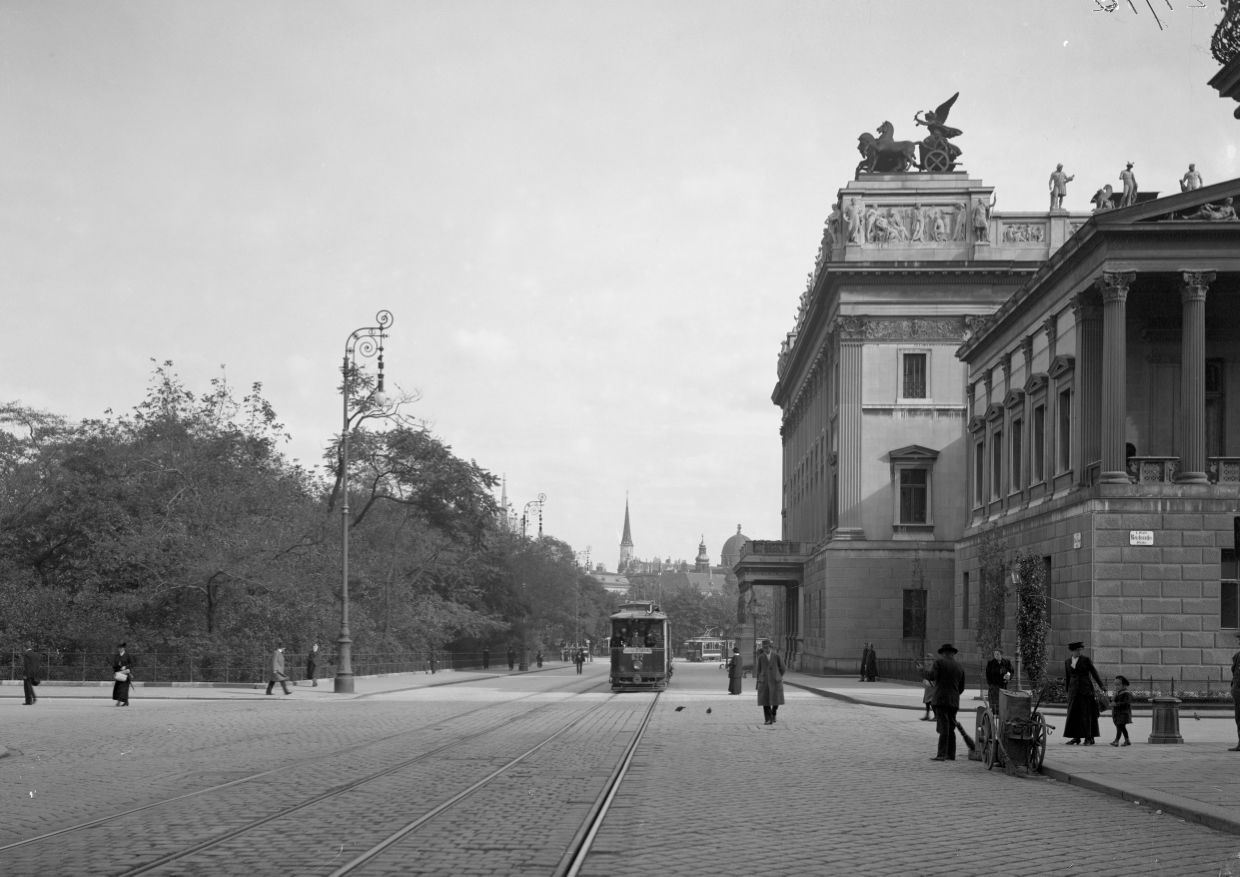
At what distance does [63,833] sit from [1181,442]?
34.0 meters

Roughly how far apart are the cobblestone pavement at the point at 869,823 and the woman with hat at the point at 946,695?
440 millimetres

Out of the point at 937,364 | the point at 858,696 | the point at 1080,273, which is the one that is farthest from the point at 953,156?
the point at 858,696

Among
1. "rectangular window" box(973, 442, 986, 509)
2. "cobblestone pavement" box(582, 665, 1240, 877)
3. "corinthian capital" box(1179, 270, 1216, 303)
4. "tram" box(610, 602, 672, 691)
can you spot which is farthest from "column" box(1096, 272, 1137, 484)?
"tram" box(610, 602, 672, 691)

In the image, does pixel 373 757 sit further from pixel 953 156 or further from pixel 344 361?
pixel 953 156

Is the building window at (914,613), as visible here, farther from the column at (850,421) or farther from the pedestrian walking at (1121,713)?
the pedestrian walking at (1121,713)

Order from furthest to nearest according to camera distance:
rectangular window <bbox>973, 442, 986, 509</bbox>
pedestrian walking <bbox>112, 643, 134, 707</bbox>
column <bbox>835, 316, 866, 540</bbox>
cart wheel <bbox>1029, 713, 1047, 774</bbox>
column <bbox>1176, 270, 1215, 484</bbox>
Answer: column <bbox>835, 316, 866, 540</bbox> < rectangular window <bbox>973, 442, 986, 509</bbox> < column <bbox>1176, 270, 1215, 484</bbox> < pedestrian walking <bbox>112, 643, 134, 707</bbox> < cart wheel <bbox>1029, 713, 1047, 774</bbox>

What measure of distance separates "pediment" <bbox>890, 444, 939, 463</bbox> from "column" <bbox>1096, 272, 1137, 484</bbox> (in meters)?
26.7

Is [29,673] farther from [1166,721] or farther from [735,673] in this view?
[1166,721]

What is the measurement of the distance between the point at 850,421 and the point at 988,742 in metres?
47.9

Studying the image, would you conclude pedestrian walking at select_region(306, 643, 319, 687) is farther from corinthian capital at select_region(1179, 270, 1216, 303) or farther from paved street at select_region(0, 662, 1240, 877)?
corinthian capital at select_region(1179, 270, 1216, 303)

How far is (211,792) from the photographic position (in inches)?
631

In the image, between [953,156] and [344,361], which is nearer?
[344,361]

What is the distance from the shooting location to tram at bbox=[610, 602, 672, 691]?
51219 millimetres

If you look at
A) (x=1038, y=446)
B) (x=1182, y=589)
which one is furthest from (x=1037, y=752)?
(x=1038, y=446)
